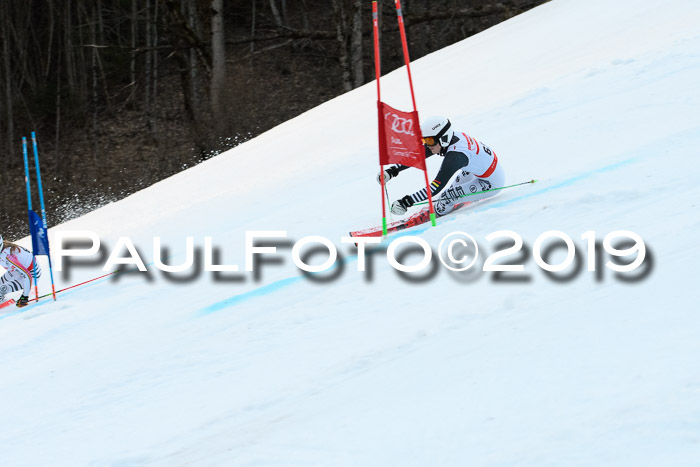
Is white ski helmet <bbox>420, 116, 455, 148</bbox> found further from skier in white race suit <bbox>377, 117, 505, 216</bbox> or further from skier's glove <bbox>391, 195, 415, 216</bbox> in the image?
skier's glove <bbox>391, 195, 415, 216</bbox>

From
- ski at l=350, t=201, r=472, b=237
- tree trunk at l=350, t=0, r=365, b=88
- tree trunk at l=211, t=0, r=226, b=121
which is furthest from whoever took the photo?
tree trunk at l=350, t=0, r=365, b=88

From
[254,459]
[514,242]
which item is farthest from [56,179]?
[254,459]

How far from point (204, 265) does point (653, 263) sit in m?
4.84

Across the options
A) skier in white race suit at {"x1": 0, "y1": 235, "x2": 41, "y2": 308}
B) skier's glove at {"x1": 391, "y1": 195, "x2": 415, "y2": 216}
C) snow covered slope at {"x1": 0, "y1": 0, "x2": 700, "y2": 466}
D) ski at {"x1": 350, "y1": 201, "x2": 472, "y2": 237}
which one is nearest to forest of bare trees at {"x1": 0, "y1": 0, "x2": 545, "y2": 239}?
snow covered slope at {"x1": 0, "y1": 0, "x2": 700, "y2": 466}

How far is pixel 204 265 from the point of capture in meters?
8.67

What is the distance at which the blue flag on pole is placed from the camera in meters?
8.77

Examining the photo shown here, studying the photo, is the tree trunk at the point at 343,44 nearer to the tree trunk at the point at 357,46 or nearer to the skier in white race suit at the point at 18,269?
the tree trunk at the point at 357,46

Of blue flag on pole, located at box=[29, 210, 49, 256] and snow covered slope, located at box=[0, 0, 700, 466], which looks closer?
snow covered slope, located at box=[0, 0, 700, 466]

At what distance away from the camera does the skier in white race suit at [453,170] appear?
306 inches

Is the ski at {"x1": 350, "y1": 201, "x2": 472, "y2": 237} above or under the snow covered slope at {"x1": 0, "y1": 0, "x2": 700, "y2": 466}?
above

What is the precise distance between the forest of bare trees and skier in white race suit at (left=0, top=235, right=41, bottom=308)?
12745mm

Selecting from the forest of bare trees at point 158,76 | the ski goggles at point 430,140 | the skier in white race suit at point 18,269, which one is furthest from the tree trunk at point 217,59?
the ski goggles at point 430,140

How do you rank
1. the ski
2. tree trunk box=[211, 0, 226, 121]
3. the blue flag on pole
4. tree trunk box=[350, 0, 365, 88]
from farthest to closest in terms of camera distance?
tree trunk box=[350, 0, 365, 88] → tree trunk box=[211, 0, 226, 121] → the blue flag on pole → the ski

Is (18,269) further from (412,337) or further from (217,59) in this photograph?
(217,59)
